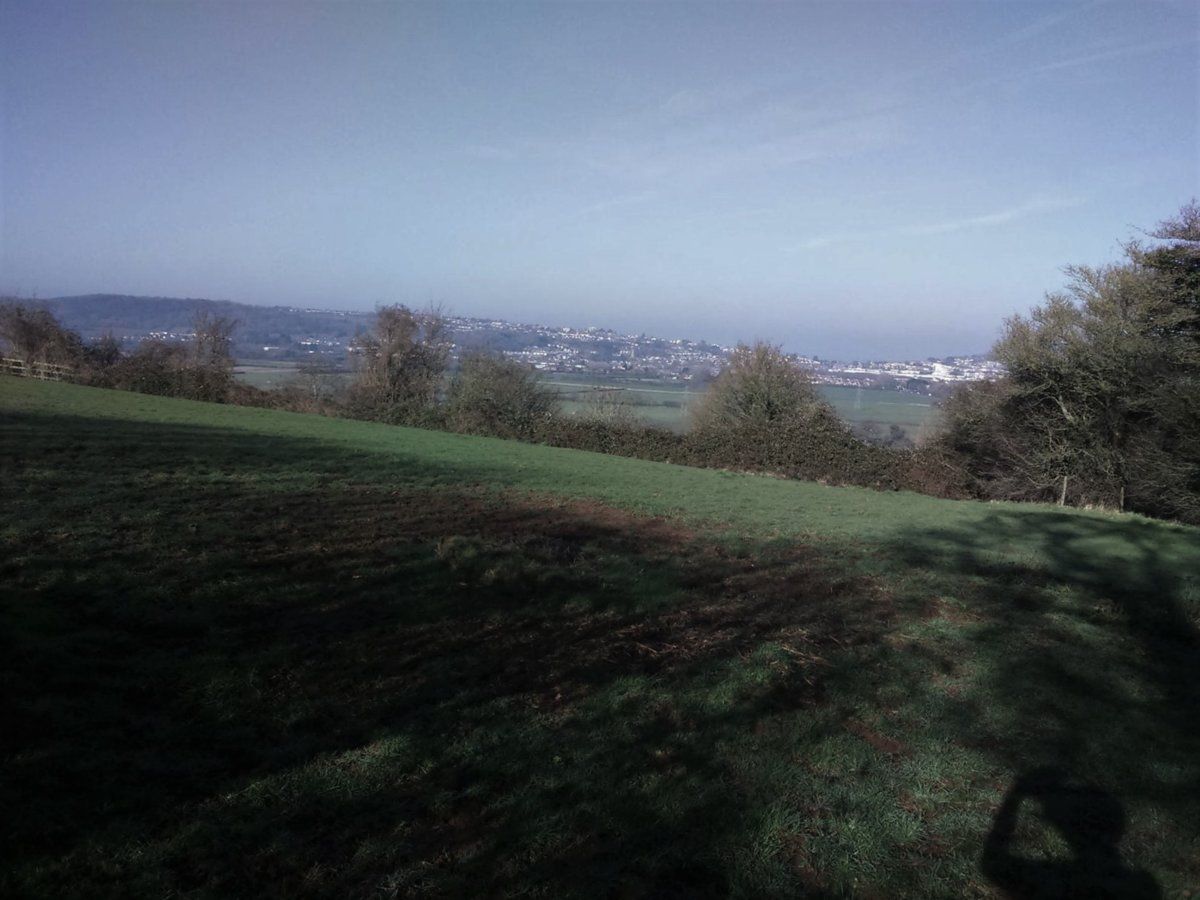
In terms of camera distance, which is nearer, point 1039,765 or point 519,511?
point 1039,765

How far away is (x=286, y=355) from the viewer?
53750mm

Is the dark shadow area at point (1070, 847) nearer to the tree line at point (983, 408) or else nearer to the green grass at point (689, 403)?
the tree line at point (983, 408)

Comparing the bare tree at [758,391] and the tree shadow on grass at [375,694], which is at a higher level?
the bare tree at [758,391]

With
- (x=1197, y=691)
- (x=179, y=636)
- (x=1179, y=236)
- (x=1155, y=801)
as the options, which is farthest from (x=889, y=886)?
(x=1179, y=236)

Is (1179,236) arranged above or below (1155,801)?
above

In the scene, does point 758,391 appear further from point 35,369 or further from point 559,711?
point 35,369

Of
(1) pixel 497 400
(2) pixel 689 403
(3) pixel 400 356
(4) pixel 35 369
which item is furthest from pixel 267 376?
(2) pixel 689 403

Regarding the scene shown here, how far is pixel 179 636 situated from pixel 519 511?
5.70 m

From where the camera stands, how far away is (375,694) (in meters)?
4.46

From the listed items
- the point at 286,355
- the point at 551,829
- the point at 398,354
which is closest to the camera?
the point at 551,829

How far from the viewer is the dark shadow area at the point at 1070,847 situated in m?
3.09

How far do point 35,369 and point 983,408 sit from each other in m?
40.1

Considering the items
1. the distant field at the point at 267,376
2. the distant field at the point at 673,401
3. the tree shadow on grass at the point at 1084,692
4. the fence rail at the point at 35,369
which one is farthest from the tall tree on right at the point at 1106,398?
the fence rail at the point at 35,369

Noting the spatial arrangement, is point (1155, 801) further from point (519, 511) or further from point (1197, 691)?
point (519, 511)
